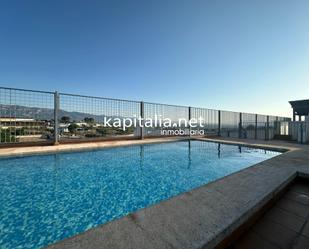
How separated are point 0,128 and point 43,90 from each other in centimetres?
A: 188

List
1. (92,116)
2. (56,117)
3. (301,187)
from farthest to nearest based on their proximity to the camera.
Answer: (92,116)
(56,117)
(301,187)

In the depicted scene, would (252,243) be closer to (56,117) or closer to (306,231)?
(306,231)

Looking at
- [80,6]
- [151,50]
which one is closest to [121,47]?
[151,50]

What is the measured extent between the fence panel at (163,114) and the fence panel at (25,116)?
4714 millimetres

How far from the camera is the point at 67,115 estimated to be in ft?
22.1

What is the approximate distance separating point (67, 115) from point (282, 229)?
7338 mm

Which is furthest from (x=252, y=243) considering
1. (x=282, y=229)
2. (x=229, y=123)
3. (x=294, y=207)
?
(x=229, y=123)

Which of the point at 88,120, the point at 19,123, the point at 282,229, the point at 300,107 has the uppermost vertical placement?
the point at 300,107

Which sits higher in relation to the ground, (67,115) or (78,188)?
(67,115)

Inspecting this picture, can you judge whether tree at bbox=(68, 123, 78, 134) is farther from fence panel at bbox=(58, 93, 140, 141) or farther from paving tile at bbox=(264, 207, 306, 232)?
paving tile at bbox=(264, 207, 306, 232)

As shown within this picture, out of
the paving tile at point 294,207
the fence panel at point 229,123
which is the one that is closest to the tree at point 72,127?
the paving tile at point 294,207

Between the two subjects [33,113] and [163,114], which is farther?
[163,114]

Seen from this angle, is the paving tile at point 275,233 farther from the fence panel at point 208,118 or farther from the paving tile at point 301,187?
the fence panel at point 208,118

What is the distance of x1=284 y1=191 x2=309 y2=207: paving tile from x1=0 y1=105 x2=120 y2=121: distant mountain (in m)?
7.31
